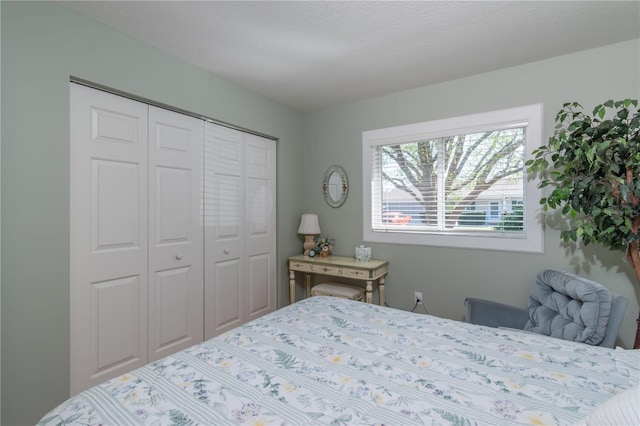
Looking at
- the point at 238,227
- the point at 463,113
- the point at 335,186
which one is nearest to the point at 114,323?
the point at 238,227

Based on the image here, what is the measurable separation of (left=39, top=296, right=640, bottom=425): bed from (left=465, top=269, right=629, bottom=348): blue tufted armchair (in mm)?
348

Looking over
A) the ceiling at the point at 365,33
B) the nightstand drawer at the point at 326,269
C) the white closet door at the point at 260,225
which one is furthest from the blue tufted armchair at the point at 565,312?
the white closet door at the point at 260,225

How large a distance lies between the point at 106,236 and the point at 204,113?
1228 mm

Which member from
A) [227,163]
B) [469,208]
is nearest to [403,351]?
[469,208]

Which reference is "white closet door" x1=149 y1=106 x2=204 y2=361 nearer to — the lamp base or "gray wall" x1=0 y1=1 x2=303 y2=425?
"gray wall" x1=0 y1=1 x2=303 y2=425

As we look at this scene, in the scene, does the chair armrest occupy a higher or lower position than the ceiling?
lower

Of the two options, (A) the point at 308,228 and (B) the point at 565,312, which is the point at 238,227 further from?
(B) the point at 565,312

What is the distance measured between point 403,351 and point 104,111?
90.8 inches

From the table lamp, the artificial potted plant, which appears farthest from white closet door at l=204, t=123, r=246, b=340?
the artificial potted plant

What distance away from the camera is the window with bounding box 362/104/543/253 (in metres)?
2.52

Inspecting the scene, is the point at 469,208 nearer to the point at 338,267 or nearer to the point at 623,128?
the point at 623,128

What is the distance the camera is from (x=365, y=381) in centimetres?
111

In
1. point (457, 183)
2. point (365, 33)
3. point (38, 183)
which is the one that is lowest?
point (38, 183)

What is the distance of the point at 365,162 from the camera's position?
10.7 feet
